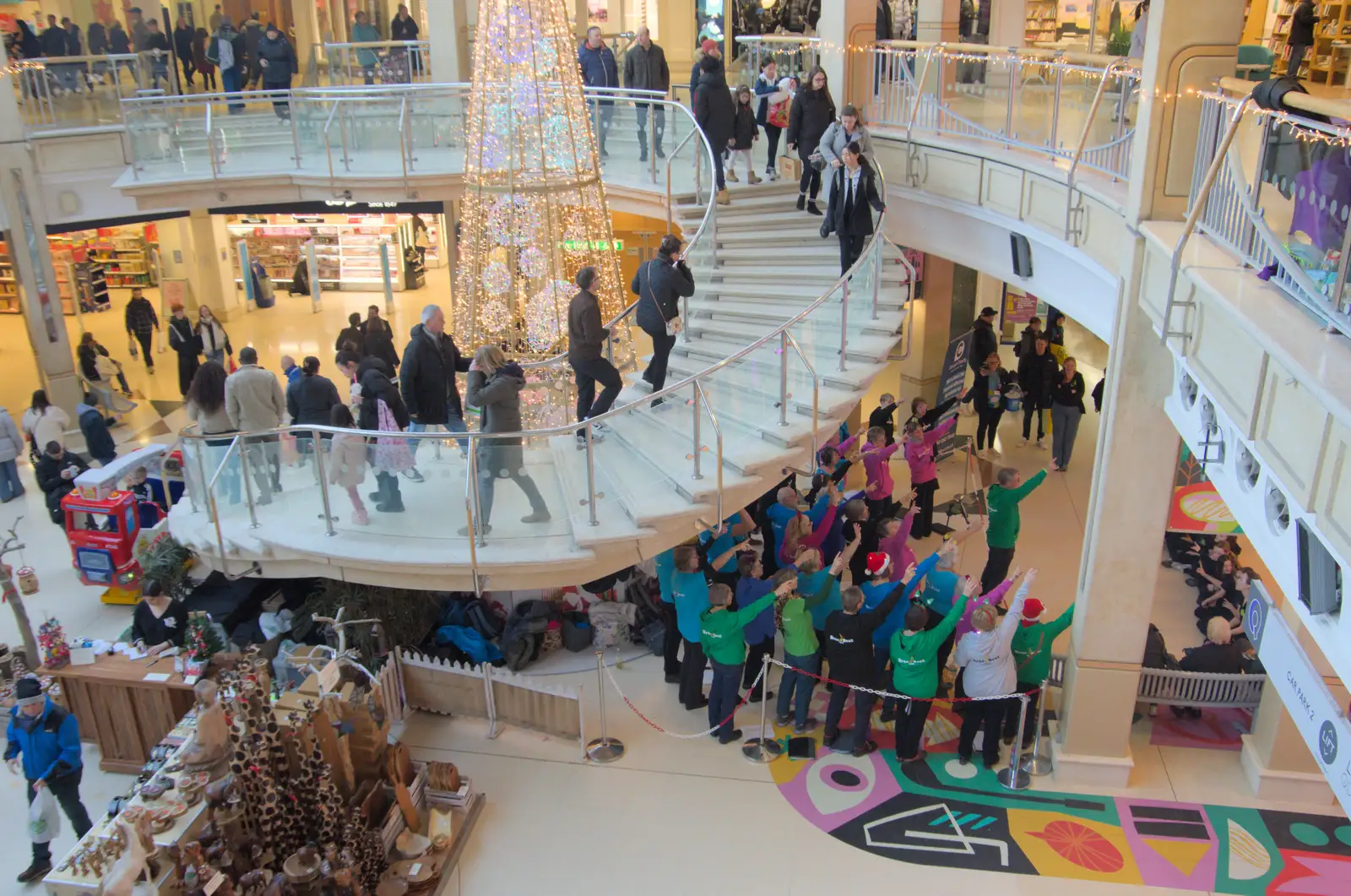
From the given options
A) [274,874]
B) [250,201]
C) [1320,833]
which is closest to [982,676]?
[1320,833]

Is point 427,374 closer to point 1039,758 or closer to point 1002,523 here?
point 1002,523

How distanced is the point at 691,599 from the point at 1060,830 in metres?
2.95

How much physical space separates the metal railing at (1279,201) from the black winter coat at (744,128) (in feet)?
20.3

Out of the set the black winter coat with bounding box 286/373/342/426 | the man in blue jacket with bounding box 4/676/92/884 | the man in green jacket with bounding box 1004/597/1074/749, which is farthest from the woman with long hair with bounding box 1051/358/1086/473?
the man in blue jacket with bounding box 4/676/92/884

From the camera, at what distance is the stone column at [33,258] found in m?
13.5

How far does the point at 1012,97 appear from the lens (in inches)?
351

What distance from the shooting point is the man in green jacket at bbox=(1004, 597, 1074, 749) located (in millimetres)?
7699

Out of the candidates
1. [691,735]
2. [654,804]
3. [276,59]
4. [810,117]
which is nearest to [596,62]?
[810,117]

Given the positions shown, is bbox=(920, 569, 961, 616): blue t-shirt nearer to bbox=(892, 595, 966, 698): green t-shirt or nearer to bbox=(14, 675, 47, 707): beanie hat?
bbox=(892, 595, 966, 698): green t-shirt

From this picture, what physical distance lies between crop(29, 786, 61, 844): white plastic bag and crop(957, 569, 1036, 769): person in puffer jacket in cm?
602

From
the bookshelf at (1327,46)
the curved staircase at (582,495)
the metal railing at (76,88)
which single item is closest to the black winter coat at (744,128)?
the curved staircase at (582,495)

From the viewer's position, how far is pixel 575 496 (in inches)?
306

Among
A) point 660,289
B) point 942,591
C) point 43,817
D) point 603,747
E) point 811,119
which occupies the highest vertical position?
point 811,119

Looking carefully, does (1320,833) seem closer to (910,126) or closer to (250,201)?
(910,126)
